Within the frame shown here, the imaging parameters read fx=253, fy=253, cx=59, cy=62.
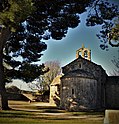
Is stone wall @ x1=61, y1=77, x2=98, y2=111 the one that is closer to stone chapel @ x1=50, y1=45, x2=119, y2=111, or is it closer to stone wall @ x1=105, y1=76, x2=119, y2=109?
stone chapel @ x1=50, y1=45, x2=119, y2=111

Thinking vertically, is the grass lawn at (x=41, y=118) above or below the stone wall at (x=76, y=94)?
below

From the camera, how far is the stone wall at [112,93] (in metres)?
30.4

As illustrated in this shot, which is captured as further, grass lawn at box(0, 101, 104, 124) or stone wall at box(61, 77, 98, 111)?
stone wall at box(61, 77, 98, 111)

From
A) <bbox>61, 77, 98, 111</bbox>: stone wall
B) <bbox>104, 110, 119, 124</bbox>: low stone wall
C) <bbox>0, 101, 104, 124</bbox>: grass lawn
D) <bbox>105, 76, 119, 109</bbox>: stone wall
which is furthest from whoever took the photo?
<bbox>105, 76, 119, 109</bbox>: stone wall

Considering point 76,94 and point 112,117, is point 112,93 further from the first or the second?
point 112,117

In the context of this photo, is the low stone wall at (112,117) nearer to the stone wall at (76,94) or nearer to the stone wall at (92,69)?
the stone wall at (76,94)

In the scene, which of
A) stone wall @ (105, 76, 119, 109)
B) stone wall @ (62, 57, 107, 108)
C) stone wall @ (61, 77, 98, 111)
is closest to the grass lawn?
stone wall @ (61, 77, 98, 111)

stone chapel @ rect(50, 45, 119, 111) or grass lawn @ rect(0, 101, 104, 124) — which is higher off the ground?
stone chapel @ rect(50, 45, 119, 111)

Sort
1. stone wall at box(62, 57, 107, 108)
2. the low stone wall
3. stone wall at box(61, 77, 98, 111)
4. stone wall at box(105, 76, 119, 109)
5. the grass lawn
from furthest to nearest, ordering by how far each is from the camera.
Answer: stone wall at box(105, 76, 119, 109) < stone wall at box(62, 57, 107, 108) < stone wall at box(61, 77, 98, 111) < the grass lawn < the low stone wall

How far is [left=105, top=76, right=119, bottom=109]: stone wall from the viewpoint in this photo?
3042 centimetres

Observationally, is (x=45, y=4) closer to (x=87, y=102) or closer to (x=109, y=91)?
(x=87, y=102)

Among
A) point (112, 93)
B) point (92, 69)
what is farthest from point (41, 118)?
point (112, 93)

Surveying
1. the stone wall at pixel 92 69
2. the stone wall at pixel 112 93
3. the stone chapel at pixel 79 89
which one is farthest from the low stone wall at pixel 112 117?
the stone wall at pixel 112 93

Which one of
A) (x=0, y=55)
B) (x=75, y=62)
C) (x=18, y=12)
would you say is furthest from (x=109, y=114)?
(x=75, y=62)
